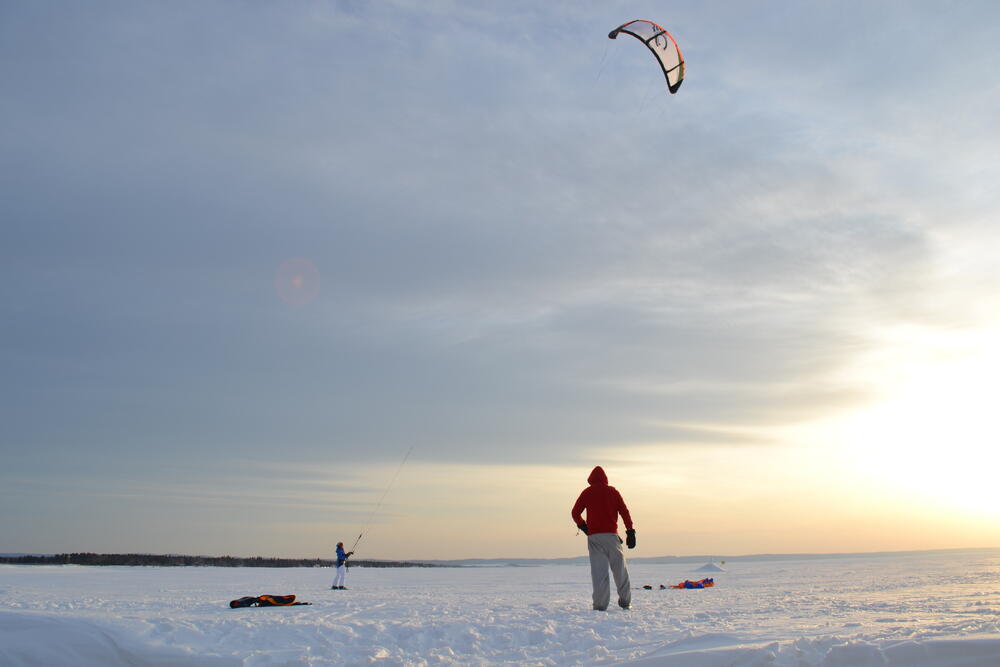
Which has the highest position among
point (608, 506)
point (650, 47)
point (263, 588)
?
point (650, 47)

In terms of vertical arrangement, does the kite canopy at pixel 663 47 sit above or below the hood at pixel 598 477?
above

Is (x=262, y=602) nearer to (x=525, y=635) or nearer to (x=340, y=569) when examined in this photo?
(x=525, y=635)

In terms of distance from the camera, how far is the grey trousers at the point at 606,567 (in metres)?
10.2

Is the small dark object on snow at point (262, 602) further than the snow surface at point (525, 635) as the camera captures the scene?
Yes

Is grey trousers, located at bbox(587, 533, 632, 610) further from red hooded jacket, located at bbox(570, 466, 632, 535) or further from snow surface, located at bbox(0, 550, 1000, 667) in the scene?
snow surface, located at bbox(0, 550, 1000, 667)

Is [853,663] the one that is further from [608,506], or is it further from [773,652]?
[608,506]

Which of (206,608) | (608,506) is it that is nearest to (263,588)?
(206,608)

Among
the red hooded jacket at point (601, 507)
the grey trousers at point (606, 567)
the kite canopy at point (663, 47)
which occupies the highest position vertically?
the kite canopy at point (663, 47)

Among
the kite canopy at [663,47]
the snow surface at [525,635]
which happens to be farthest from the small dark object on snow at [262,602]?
the kite canopy at [663,47]

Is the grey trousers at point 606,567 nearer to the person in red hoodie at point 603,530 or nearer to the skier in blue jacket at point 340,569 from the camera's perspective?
the person in red hoodie at point 603,530

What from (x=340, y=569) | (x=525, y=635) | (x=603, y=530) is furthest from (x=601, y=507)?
(x=340, y=569)

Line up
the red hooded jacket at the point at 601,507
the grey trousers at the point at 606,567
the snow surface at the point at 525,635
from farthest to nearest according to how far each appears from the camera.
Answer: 1. the red hooded jacket at the point at 601,507
2. the grey trousers at the point at 606,567
3. the snow surface at the point at 525,635

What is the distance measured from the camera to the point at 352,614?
10133 millimetres

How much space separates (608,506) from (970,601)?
537 cm
